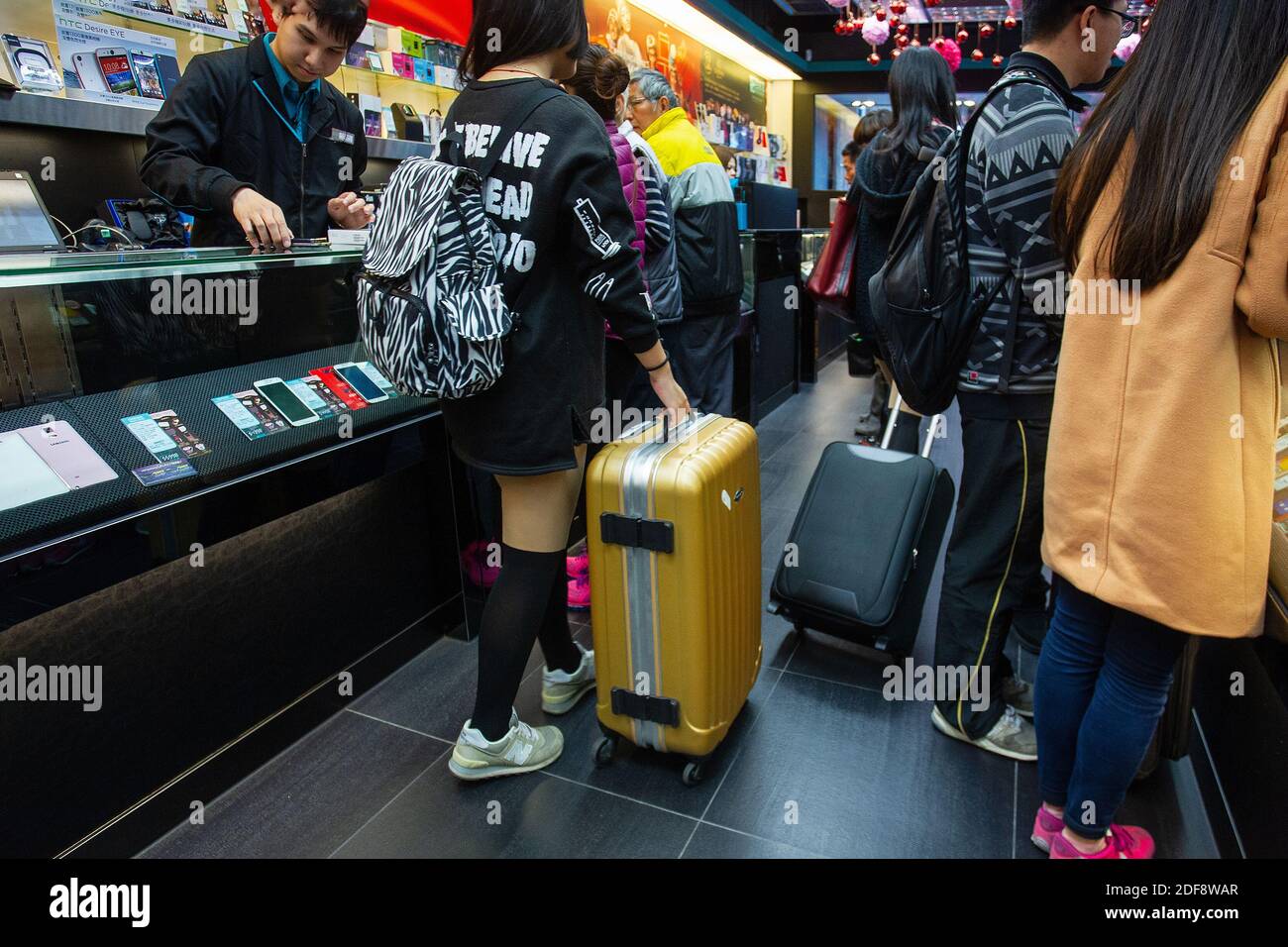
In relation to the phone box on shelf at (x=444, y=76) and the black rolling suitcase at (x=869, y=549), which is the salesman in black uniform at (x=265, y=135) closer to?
the black rolling suitcase at (x=869, y=549)

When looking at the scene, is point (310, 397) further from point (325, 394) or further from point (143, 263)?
point (143, 263)

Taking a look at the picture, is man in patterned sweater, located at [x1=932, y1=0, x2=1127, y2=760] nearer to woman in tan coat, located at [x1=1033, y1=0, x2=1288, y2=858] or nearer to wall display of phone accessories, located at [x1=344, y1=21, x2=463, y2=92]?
woman in tan coat, located at [x1=1033, y1=0, x2=1288, y2=858]

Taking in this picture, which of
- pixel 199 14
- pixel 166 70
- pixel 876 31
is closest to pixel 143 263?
pixel 166 70

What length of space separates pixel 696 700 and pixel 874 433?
2.99 meters

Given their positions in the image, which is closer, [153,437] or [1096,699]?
[1096,699]

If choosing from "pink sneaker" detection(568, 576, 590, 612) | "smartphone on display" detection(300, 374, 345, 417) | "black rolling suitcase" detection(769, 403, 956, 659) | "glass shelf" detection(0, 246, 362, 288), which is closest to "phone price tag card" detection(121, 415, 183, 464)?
"glass shelf" detection(0, 246, 362, 288)

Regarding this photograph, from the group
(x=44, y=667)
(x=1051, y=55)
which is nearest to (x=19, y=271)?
(x=44, y=667)

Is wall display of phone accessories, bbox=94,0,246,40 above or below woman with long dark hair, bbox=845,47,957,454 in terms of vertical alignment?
above

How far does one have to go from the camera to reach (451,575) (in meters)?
2.39

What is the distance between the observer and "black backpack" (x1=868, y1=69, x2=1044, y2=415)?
1557 mm

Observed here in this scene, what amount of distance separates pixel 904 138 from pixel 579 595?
1.74 m

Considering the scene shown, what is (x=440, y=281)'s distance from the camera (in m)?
1.36

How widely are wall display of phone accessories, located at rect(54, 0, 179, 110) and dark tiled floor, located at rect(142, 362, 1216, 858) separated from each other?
7.57ft

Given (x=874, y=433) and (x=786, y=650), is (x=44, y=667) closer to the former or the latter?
(x=786, y=650)
